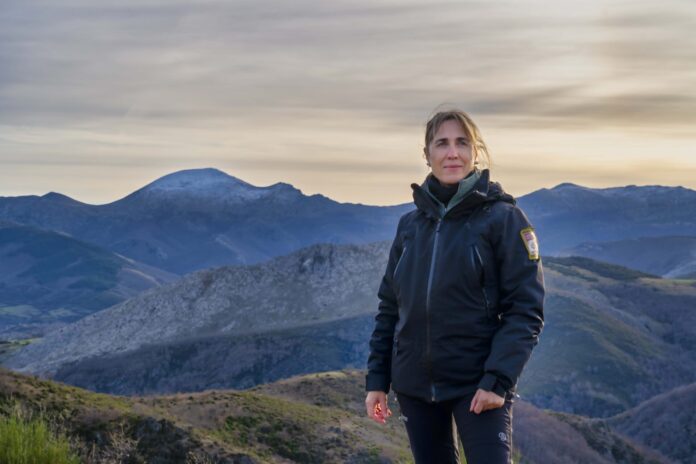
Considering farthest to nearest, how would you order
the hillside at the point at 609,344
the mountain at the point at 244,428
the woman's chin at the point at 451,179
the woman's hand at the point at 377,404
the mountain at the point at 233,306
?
1. the mountain at the point at 233,306
2. the hillside at the point at 609,344
3. the mountain at the point at 244,428
4. the woman's hand at the point at 377,404
5. the woman's chin at the point at 451,179

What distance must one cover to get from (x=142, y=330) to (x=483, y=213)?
133 m

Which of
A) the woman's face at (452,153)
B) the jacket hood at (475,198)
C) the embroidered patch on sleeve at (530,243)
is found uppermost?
the woman's face at (452,153)

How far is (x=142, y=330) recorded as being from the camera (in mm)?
133500

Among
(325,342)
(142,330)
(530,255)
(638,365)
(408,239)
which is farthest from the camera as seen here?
(142,330)

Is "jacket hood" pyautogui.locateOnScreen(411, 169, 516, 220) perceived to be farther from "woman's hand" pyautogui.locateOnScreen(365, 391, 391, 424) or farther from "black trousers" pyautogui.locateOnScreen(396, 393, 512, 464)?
"woman's hand" pyautogui.locateOnScreen(365, 391, 391, 424)

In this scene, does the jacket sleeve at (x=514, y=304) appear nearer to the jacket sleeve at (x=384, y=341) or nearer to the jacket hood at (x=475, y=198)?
the jacket hood at (x=475, y=198)

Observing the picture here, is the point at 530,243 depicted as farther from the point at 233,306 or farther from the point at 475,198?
the point at 233,306

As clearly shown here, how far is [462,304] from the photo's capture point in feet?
18.5

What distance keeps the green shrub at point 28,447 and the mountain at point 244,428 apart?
0.64 m

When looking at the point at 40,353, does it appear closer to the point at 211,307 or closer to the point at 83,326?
the point at 83,326

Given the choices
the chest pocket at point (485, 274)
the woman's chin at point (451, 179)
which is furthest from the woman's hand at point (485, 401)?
the woman's chin at point (451, 179)

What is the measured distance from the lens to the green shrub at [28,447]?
7.54 m

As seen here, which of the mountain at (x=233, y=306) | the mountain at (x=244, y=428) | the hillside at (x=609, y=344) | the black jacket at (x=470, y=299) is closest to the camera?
the black jacket at (x=470, y=299)

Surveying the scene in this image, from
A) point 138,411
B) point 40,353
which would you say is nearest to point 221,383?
point 40,353
